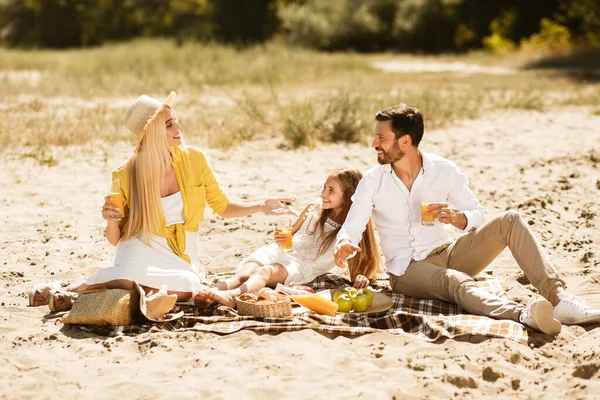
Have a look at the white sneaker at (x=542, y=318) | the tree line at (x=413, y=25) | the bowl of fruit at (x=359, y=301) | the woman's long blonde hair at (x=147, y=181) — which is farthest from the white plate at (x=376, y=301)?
the tree line at (x=413, y=25)

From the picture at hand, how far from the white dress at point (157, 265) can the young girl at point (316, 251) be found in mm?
331

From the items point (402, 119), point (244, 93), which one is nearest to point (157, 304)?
point (402, 119)

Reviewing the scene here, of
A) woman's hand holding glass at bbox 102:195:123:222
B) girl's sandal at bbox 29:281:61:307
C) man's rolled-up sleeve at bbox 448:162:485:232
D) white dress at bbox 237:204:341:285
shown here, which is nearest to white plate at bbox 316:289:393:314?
white dress at bbox 237:204:341:285

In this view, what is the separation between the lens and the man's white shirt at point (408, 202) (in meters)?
5.79

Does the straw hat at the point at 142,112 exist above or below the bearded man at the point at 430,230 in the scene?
above

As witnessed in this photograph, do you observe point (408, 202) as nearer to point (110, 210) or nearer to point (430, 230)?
point (430, 230)

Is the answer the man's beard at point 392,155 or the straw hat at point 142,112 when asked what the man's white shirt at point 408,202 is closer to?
the man's beard at point 392,155

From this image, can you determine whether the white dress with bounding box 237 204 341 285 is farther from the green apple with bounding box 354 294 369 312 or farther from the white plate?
the green apple with bounding box 354 294 369 312

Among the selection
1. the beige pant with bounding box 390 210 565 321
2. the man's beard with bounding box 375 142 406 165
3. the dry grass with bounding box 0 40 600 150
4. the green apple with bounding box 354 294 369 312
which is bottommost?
the green apple with bounding box 354 294 369 312

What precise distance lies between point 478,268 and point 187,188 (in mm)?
1888

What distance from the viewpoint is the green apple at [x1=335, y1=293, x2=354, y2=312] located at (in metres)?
5.53

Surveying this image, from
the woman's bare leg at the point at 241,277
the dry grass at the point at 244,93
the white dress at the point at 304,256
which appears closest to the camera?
the woman's bare leg at the point at 241,277

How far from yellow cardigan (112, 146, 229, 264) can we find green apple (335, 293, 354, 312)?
1010mm

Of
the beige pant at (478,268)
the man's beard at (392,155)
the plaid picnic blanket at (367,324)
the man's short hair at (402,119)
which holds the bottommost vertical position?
the plaid picnic blanket at (367,324)
